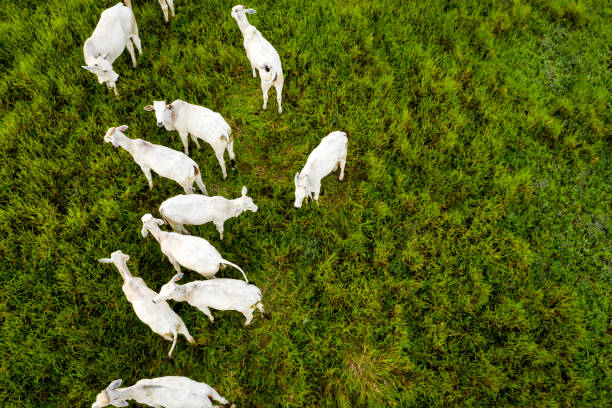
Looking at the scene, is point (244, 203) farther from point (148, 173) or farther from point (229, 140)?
point (148, 173)

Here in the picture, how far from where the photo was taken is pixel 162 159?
474cm

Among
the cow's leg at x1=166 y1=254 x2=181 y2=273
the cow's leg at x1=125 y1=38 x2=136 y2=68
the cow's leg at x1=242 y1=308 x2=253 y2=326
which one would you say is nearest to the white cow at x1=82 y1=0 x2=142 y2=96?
the cow's leg at x1=125 y1=38 x2=136 y2=68

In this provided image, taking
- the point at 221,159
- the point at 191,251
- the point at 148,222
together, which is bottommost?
the point at 191,251

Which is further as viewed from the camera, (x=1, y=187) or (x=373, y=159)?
(x=373, y=159)

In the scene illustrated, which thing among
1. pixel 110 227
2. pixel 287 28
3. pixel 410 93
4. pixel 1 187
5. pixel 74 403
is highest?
pixel 287 28

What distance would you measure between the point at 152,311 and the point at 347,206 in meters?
3.13

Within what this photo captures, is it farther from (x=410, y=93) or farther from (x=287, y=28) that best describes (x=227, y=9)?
(x=410, y=93)

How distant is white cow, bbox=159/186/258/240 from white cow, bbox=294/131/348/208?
29.3 inches

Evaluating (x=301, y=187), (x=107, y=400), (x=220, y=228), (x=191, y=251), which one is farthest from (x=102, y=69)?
(x=107, y=400)

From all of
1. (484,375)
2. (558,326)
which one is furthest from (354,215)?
(558,326)

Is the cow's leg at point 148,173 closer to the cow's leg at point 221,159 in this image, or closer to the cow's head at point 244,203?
the cow's leg at point 221,159

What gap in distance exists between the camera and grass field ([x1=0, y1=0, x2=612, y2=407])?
14.2ft

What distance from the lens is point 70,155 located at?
17.7ft

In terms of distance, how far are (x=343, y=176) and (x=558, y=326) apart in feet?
12.2
